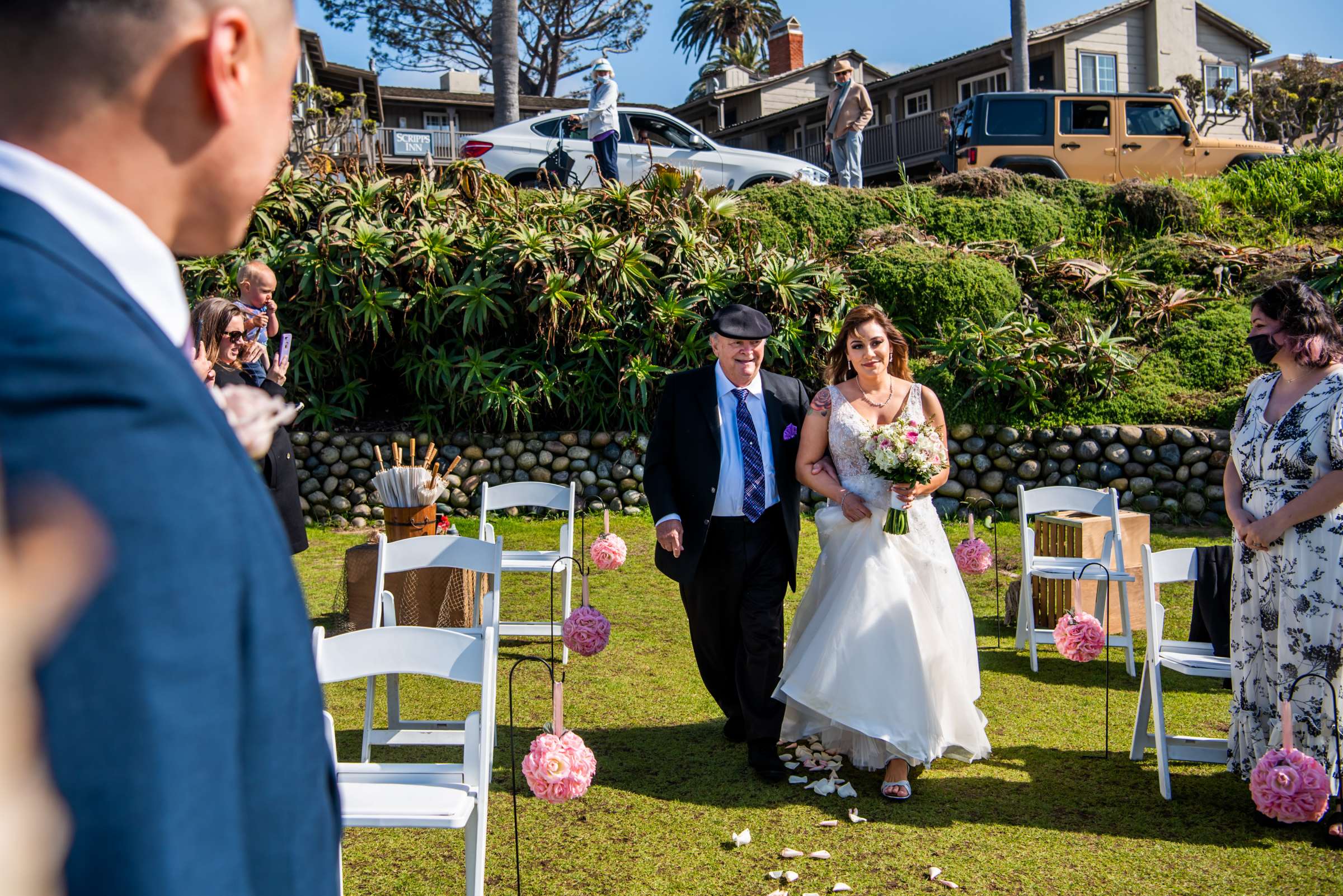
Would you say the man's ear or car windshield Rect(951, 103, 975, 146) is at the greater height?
car windshield Rect(951, 103, 975, 146)

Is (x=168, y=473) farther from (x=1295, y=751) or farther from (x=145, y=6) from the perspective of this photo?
(x=1295, y=751)

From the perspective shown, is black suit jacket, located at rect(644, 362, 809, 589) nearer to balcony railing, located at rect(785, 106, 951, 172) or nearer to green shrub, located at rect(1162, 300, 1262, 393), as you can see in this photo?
green shrub, located at rect(1162, 300, 1262, 393)

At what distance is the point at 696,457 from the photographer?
17.6 ft

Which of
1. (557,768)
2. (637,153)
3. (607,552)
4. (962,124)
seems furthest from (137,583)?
(962,124)

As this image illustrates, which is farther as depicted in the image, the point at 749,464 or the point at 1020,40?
the point at 1020,40

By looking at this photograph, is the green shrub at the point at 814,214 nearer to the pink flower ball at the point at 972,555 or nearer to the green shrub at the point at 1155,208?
the green shrub at the point at 1155,208

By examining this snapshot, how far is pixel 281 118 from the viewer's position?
0.85 meters

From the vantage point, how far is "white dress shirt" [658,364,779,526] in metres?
5.33

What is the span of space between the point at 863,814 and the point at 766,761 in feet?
1.95

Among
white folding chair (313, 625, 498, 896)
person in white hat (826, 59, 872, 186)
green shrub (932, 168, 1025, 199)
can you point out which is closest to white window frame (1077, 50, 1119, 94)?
green shrub (932, 168, 1025, 199)

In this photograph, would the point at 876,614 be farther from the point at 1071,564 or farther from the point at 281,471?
the point at 281,471

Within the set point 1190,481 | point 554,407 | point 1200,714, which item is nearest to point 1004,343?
point 1190,481

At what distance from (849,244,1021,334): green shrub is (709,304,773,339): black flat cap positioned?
24.8ft

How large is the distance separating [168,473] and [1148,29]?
3512 cm
